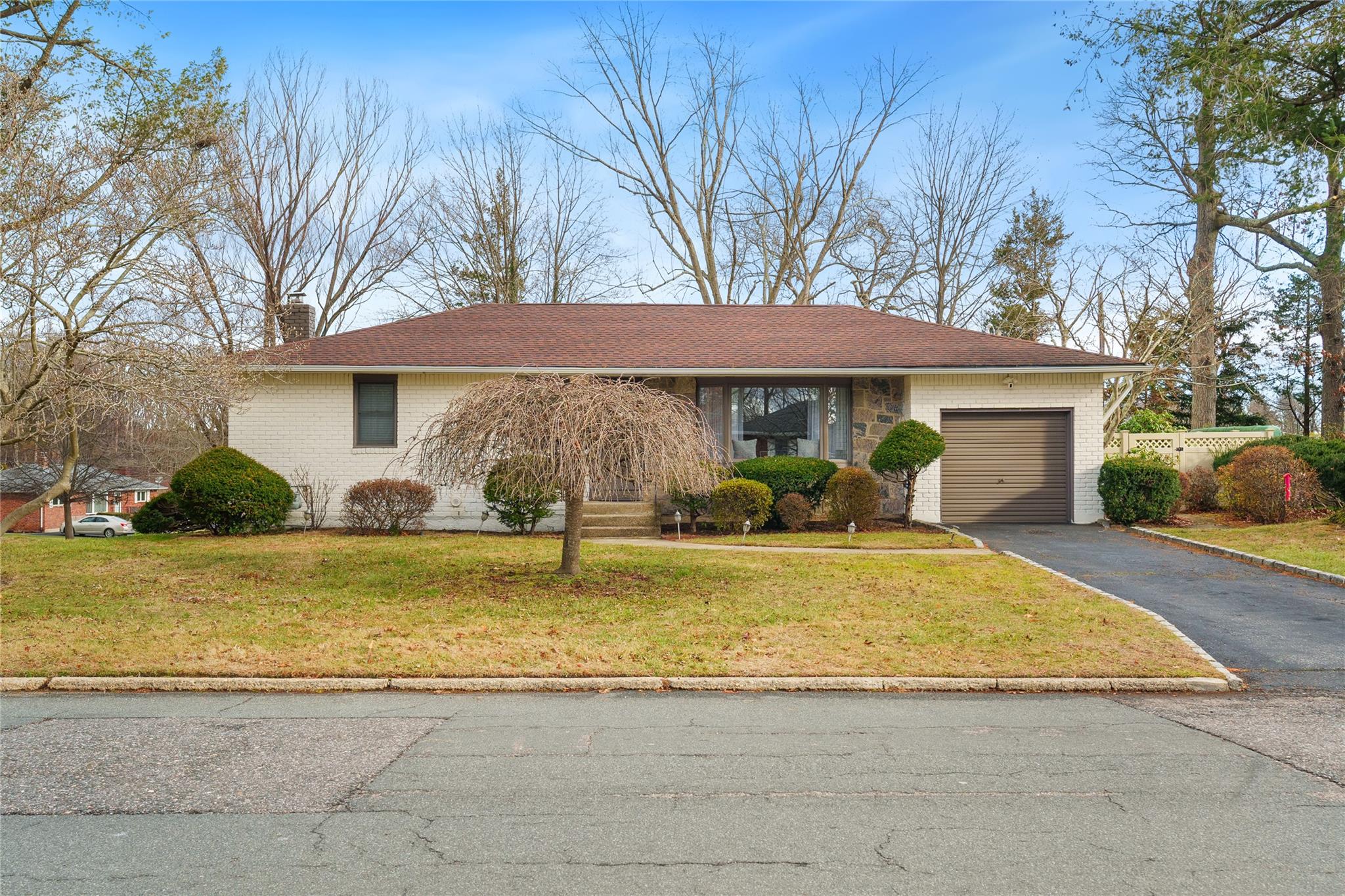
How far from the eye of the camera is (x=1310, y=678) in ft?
24.4

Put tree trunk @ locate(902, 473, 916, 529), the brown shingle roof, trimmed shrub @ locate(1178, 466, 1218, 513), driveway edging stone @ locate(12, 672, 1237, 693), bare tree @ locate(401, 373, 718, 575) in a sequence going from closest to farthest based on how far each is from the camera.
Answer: driveway edging stone @ locate(12, 672, 1237, 693)
bare tree @ locate(401, 373, 718, 575)
tree trunk @ locate(902, 473, 916, 529)
the brown shingle roof
trimmed shrub @ locate(1178, 466, 1218, 513)

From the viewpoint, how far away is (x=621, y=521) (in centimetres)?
1677

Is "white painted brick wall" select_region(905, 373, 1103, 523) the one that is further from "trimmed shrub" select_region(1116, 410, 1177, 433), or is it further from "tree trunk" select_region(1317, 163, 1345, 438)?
"tree trunk" select_region(1317, 163, 1345, 438)

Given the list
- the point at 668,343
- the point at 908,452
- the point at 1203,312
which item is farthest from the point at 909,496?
the point at 1203,312

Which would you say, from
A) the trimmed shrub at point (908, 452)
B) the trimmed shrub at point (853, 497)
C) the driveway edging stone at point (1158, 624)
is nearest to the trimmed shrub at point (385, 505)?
the trimmed shrub at point (853, 497)

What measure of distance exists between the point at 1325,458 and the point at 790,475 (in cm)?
983

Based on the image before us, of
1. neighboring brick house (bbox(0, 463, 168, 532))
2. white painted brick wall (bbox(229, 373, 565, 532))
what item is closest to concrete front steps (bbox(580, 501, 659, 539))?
white painted brick wall (bbox(229, 373, 565, 532))

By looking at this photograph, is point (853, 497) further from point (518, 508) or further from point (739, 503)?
point (518, 508)

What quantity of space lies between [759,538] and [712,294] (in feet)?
61.6

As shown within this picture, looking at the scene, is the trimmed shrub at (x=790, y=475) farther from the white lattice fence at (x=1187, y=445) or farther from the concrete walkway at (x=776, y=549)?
the white lattice fence at (x=1187, y=445)

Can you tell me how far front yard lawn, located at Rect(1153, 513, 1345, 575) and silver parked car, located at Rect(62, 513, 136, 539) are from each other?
51.0m

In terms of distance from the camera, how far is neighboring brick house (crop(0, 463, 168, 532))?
120 feet

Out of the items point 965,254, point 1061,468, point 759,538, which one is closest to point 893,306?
point 965,254

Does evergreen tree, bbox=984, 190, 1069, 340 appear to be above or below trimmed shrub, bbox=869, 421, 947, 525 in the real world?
above
